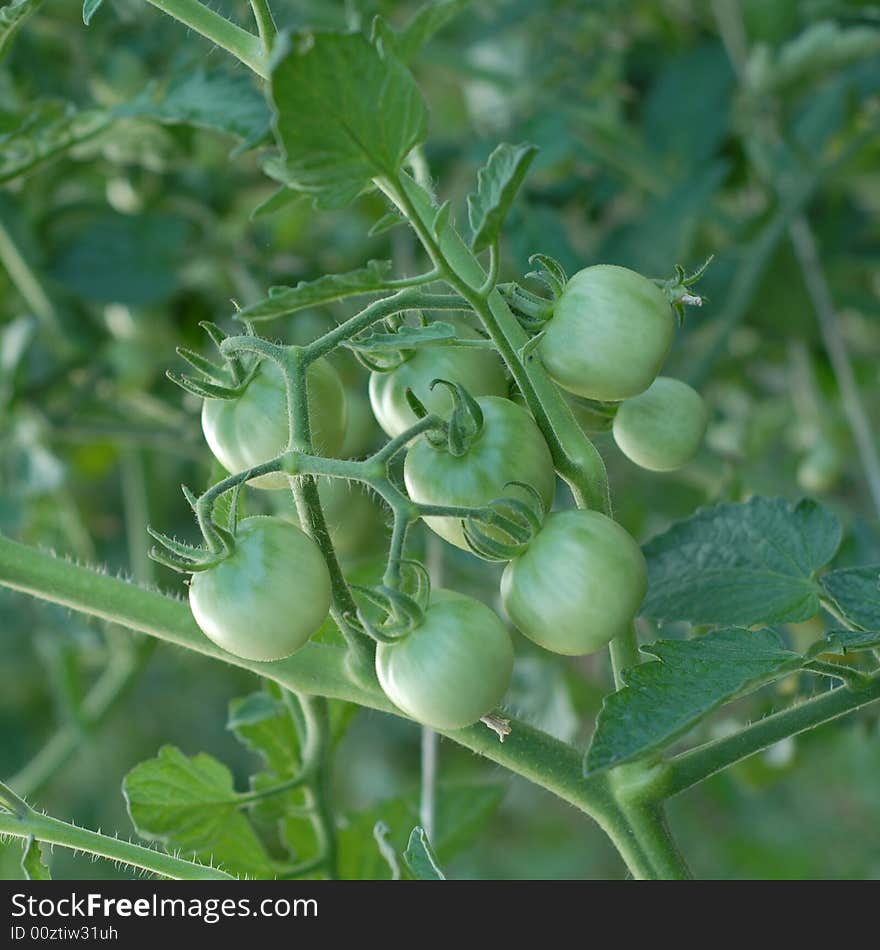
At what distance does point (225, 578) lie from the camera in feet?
1.56

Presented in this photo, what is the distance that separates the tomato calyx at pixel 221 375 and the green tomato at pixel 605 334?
129 mm

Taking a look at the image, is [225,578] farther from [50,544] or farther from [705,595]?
[50,544]

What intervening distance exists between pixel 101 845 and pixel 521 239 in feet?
1.94

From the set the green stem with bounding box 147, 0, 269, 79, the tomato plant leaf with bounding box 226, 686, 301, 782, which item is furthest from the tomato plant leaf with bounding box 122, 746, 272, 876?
the green stem with bounding box 147, 0, 269, 79

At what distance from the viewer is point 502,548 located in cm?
48

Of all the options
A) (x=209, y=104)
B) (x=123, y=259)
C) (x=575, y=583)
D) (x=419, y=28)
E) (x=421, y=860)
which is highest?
(x=123, y=259)

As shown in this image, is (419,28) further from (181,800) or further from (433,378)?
(181,800)

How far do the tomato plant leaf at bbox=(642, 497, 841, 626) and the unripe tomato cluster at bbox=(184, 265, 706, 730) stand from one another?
0.11 metres

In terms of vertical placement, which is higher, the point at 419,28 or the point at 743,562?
the point at 419,28

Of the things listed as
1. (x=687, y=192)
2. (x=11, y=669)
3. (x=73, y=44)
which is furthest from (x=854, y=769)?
(x=73, y=44)

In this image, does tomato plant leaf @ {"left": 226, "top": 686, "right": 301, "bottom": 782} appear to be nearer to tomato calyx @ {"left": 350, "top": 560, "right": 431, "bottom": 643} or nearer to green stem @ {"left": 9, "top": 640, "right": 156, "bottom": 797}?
tomato calyx @ {"left": 350, "top": 560, "right": 431, "bottom": 643}

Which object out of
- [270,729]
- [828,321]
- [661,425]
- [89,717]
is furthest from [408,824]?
[828,321]

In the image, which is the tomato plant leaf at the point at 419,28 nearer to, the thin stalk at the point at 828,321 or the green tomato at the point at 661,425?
the green tomato at the point at 661,425

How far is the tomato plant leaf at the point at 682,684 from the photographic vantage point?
0.44 metres
